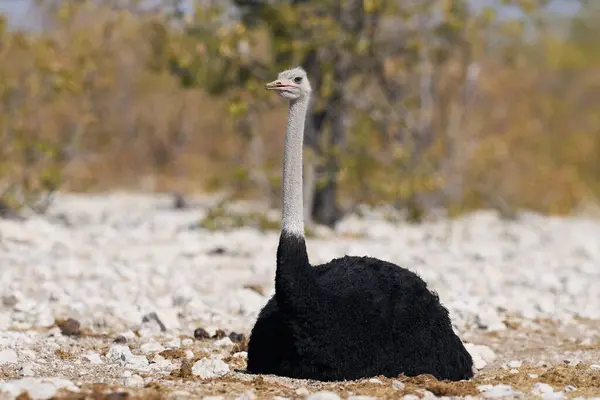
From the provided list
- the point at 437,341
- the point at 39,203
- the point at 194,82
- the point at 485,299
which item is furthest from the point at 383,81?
the point at 437,341

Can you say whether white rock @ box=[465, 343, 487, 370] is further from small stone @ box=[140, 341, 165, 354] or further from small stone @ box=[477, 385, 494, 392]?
small stone @ box=[140, 341, 165, 354]

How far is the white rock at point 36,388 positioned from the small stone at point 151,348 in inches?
64.2

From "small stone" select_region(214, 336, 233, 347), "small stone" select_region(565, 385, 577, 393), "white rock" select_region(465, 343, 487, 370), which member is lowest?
"small stone" select_region(214, 336, 233, 347)

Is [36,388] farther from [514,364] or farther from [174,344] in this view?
[514,364]

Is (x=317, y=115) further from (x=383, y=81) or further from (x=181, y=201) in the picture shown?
(x=181, y=201)

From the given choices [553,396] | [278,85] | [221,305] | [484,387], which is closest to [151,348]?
[221,305]

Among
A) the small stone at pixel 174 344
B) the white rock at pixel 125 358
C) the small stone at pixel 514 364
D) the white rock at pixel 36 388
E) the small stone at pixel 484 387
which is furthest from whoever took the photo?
the small stone at pixel 174 344

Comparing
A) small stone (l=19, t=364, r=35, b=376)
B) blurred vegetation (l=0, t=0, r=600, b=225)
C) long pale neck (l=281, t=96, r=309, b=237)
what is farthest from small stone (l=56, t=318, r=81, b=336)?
blurred vegetation (l=0, t=0, r=600, b=225)

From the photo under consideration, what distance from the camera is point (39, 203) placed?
1648cm

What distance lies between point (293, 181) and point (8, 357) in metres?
2.09

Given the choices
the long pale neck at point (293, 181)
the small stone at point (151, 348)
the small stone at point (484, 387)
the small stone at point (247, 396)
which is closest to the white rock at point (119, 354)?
the small stone at point (151, 348)

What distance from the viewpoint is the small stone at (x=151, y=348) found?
6.70 meters

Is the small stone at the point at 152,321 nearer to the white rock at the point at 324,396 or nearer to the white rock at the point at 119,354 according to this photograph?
the white rock at the point at 119,354

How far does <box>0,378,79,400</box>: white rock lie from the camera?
15.6ft
